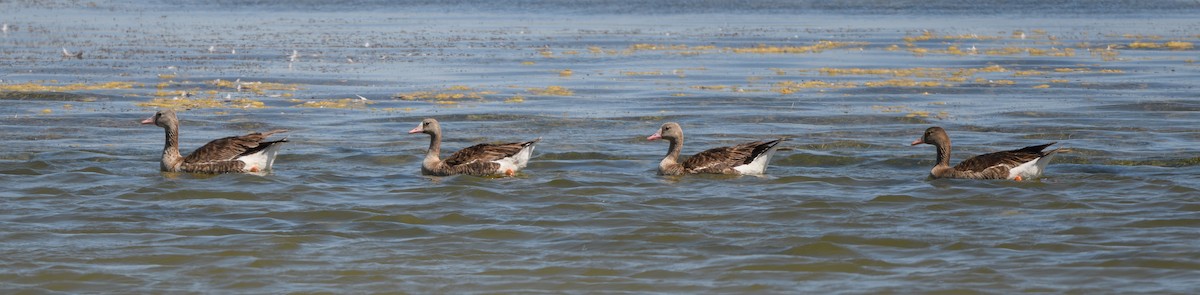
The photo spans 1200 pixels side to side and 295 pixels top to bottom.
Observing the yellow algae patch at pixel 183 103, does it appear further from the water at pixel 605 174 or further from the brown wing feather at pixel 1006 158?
the brown wing feather at pixel 1006 158

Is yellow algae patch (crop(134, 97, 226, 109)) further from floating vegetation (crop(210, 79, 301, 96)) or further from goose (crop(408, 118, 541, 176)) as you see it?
goose (crop(408, 118, 541, 176))

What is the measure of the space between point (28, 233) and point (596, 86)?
14907 millimetres

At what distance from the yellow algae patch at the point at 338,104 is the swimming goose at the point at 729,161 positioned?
8.42 metres

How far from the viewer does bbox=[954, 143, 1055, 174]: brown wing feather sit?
1503 cm

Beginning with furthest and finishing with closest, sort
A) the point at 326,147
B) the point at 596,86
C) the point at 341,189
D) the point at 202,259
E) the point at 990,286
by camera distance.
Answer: the point at 596,86 < the point at 326,147 < the point at 341,189 < the point at 202,259 < the point at 990,286

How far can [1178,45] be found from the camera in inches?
1407

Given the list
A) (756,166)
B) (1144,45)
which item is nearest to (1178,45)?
(1144,45)

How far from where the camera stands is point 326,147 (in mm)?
18562

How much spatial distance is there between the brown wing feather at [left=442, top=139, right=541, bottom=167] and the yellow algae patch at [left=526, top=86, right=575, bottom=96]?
9.02m

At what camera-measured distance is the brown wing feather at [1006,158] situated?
1503 cm

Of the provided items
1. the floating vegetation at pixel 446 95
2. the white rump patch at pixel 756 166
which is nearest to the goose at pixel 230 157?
the white rump patch at pixel 756 166

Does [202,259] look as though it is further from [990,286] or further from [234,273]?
[990,286]

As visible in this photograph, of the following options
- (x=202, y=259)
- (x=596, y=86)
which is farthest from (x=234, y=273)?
(x=596, y=86)

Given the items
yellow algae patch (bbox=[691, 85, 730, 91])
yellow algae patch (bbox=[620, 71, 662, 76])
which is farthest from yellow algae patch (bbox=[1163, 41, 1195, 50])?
yellow algae patch (bbox=[691, 85, 730, 91])
